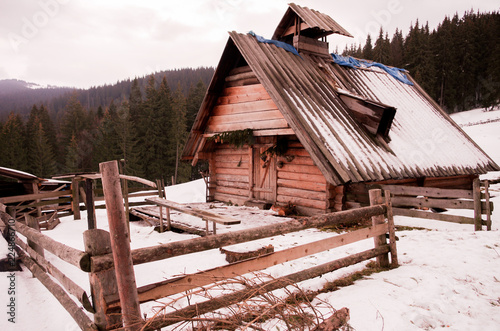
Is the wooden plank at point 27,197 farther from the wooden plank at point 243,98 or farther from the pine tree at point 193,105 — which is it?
the pine tree at point 193,105

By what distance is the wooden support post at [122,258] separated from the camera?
2.47 meters

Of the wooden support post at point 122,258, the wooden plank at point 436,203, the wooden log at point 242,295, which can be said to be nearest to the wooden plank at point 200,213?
the wooden log at point 242,295

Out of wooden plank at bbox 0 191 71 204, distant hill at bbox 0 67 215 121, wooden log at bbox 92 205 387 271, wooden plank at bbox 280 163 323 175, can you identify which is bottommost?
wooden plank at bbox 0 191 71 204

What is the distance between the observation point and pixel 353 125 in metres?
9.84

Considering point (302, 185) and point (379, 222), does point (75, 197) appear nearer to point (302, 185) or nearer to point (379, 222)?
point (302, 185)

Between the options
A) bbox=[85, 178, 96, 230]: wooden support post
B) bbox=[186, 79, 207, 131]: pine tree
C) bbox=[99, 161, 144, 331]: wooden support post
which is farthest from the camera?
bbox=[186, 79, 207, 131]: pine tree

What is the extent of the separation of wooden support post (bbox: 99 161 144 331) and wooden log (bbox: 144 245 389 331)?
0.18m

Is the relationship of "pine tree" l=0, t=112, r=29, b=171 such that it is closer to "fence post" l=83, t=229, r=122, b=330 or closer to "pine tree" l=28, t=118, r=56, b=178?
"pine tree" l=28, t=118, r=56, b=178

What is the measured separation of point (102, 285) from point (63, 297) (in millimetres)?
1541

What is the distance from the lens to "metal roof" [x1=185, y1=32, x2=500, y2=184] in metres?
8.29

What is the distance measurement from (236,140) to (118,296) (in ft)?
30.0

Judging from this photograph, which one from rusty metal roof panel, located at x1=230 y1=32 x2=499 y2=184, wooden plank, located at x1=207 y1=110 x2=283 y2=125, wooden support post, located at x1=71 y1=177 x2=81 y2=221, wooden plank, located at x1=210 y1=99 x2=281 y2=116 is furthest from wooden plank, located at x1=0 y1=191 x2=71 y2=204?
rusty metal roof panel, located at x1=230 y1=32 x2=499 y2=184

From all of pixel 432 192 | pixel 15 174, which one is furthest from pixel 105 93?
pixel 432 192

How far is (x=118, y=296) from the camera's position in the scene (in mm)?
2580
